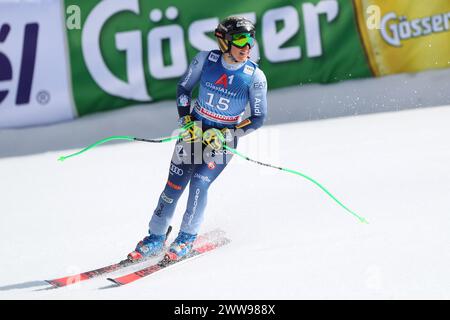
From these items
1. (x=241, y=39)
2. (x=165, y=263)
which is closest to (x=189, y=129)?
(x=241, y=39)

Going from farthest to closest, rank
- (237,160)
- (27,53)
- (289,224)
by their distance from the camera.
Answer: (27,53)
(237,160)
(289,224)

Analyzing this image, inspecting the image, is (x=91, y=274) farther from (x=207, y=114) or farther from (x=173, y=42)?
(x=173, y=42)

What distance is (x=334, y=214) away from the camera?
683cm

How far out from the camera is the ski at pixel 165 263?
18.6ft

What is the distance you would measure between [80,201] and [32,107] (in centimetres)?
274

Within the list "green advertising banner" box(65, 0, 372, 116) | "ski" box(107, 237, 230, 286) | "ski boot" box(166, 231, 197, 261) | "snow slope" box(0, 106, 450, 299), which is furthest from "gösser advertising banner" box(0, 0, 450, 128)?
"ski boot" box(166, 231, 197, 261)

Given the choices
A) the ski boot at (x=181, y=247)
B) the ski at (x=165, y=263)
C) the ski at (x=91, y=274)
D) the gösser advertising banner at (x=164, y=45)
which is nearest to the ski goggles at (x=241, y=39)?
the ski boot at (x=181, y=247)

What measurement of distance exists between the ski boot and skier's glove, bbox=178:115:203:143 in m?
0.79

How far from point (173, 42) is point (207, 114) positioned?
455 centimetres

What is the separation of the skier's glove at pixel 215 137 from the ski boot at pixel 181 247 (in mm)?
786

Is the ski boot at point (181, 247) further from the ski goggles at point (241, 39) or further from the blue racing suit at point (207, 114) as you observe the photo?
the ski goggles at point (241, 39)
